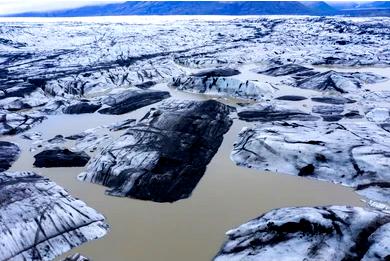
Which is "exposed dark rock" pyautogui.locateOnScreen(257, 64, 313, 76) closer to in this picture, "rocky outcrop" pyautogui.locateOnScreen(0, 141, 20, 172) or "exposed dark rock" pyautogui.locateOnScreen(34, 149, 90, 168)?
"exposed dark rock" pyautogui.locateOnScreen(34, 149, 90, 168)

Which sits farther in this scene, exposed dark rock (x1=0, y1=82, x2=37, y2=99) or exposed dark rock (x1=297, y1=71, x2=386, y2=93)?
exposed dark rock (x1=0, y1=82, x2=37, y2=99)

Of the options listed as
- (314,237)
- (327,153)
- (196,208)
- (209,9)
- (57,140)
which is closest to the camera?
(314,237)

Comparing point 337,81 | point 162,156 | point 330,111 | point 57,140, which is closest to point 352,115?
point 330,111

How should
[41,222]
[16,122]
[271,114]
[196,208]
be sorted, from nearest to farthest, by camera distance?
[41,222] → [196,208] → [271,114] → [16,122]

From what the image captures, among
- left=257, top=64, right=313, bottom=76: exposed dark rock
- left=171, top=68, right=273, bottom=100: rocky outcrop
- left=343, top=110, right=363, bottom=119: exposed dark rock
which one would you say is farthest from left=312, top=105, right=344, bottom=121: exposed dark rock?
left=257, top=64, right=313, bottom=76: exposed dark rock

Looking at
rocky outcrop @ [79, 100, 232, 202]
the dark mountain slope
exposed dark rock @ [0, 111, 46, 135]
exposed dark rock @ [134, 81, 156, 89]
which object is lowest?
the dark mountain slope

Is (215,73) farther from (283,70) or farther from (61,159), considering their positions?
(61,159)
